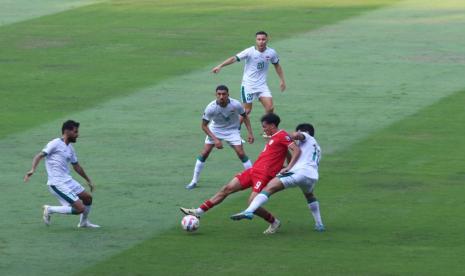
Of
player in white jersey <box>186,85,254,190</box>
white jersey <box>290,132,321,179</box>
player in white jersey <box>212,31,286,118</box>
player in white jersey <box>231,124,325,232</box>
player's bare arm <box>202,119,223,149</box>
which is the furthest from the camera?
player in white jersey <box>212,31,286,118</box>

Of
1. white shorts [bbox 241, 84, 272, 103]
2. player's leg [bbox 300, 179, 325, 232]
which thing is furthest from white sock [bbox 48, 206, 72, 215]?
white shorts [bbox 241, 84, 272, 103]

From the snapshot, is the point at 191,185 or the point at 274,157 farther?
the point at 191,185

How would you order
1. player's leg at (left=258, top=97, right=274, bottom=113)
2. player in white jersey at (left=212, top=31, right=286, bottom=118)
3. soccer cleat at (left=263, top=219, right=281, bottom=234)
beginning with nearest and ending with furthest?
soccer cleat at (left=263, top=219, right=281, bottom=234) → player's leg at (left=258, top=97, right=274, bottom=113) → player in white jersey at (left=212, top=31, right=286, bottom=118)

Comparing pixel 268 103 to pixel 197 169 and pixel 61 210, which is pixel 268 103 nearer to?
pixel 197 169

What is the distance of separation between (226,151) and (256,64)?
254 cm

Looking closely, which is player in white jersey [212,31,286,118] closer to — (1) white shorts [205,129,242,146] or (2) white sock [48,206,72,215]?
(1) white shorts [205,129,242,146]

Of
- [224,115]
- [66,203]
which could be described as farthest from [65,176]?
[224,115]

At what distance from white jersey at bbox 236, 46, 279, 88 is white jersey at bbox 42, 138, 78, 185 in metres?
8.36

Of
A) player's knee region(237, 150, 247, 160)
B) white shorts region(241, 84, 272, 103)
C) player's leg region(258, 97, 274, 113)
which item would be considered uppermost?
white shorts region(241, 84, 272, 103)

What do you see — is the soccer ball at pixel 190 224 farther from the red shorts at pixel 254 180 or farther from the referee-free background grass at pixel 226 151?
the red shorts at pixel 254 180

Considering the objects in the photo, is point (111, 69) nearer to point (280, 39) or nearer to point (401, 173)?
point (280, 39)

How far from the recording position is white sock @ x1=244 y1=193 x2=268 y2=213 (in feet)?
57.9

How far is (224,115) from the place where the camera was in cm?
2112

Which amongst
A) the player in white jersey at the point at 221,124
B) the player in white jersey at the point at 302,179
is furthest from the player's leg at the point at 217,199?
the player in white jersey at the point at 221,124
